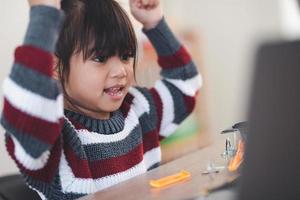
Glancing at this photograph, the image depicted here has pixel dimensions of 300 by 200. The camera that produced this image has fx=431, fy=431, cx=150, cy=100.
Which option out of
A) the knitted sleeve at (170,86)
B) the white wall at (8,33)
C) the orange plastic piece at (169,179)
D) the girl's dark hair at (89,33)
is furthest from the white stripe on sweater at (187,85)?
the white wall at (8,33)

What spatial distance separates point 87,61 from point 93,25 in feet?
0.23

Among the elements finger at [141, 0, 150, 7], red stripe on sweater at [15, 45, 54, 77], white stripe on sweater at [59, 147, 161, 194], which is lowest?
white stripe on sweater at [59, 147, 161, 194]

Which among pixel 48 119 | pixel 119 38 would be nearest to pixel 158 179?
pixel 48 119

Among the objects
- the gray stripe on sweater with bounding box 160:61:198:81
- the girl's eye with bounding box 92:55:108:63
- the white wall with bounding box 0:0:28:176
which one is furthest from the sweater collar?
the white wall with bounding box 0:0:28:176

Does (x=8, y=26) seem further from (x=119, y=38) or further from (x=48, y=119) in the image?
(x=48, y=119)

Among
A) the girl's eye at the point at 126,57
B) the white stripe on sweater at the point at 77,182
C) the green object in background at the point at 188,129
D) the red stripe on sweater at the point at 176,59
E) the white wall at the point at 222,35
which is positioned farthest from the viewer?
the white wall at the point at 222,35

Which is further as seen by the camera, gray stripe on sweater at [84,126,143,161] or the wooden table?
gray stripe on sweater at [84,126,143,161]

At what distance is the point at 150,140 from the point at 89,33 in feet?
0.98

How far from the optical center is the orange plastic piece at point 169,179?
0.62 m

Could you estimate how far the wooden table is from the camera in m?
0.58

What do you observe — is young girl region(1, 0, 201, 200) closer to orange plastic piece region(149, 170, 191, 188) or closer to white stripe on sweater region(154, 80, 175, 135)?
white stripe on sweater region(154, 80, 175, 135)

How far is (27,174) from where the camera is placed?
0.67m

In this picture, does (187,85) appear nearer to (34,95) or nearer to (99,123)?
(99,123)

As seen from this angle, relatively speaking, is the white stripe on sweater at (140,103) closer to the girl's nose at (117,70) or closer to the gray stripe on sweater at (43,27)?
the girl's nose at (117,70)
